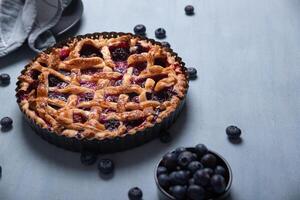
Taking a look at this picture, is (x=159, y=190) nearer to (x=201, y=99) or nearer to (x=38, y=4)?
(x=201, y=99)

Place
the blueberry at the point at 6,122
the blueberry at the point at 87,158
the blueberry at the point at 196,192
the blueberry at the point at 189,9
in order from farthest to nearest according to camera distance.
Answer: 1. the blueberry at the point at 189,9
2. the blueberry at the point at 6,122
3. the blueberry at the point at 87,158
4. the blueberry at the point at 196,192

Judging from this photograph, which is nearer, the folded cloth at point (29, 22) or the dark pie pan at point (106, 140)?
the dark pie pan at point (106, 140)

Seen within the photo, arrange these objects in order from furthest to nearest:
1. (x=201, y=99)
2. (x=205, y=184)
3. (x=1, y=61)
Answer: (x=1, y=61), (x=201, y=99), (x=205, y=184)

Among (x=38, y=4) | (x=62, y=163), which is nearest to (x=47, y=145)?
(x=62, y=163)

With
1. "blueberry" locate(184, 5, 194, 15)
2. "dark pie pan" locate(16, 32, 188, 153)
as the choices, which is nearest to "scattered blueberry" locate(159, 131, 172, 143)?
"dark pie pan" locate(16, 32, 188, 153)

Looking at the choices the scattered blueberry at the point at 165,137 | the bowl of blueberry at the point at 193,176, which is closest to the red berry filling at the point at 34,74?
the scattered blueberry at the point at 165,137

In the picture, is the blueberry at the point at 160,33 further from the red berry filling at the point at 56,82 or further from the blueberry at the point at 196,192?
the blueberry at the point at 196,192

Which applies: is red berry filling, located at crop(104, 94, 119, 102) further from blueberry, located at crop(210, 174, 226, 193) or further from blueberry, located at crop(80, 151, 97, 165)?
blueberry, located at crop(210, 174, 226, 193)
